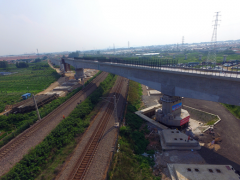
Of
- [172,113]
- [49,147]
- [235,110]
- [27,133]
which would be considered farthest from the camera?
[235,110]

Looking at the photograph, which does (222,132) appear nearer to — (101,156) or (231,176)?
(231,176)

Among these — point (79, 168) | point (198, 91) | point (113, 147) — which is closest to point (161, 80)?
point (198, 91)

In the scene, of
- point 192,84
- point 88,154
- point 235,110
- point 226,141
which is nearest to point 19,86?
point 88,154

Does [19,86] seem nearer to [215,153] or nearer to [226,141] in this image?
[215,153]

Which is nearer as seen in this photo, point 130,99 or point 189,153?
point 189,153

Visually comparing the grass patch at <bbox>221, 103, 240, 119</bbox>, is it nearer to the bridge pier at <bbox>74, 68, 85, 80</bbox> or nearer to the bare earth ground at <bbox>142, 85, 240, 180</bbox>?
the bare earth ground at <bbox>142, 85, 240, 180</bbox>

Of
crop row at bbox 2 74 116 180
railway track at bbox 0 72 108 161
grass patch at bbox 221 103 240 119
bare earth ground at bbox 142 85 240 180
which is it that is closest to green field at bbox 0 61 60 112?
railway track at bbox 0 72 108 161

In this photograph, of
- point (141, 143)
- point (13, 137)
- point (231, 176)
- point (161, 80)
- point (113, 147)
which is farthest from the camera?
point (161, 80)

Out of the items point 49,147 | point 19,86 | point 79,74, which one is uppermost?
point 79,74
